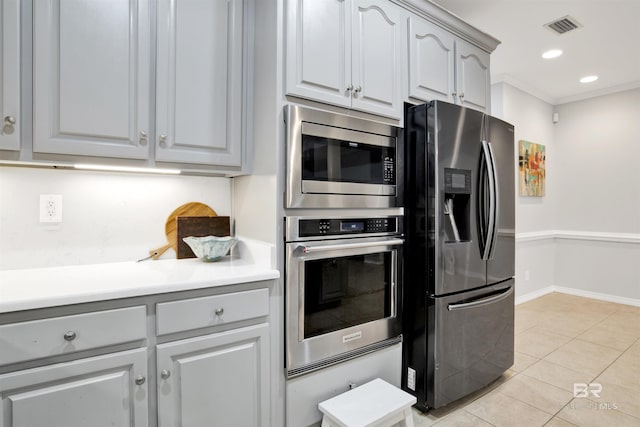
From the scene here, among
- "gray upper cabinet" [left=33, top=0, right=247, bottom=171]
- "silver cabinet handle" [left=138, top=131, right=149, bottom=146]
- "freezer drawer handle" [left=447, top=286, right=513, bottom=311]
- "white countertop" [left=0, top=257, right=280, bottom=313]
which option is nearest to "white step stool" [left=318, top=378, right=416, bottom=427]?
"freezer drawer handle" [left=447, top=286, right=513, bottom=311]

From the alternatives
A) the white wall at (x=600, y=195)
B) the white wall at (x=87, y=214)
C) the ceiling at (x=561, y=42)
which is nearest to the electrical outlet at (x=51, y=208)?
the white wall at (x=87, y=214)

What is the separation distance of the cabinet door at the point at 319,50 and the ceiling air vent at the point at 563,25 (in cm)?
203

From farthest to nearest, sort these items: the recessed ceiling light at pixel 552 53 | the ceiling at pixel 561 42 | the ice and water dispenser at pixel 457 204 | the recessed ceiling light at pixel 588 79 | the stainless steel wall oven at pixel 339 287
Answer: the recessed ceiling light at pixel 588 79, the recessed ceiling light at pixel 552 53, the ceiling at pixel 561 42, the ice and water dispenser at pixel 457 204, the stainless steel wall oven at pixel 339 287

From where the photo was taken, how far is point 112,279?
4.60 feet

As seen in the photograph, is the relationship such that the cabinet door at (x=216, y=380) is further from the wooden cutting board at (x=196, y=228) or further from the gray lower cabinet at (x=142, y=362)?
the wooden cutting board at (x=196, y=228)

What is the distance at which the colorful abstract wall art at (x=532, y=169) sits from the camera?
414 centimetres

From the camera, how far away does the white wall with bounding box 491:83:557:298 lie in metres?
4.02

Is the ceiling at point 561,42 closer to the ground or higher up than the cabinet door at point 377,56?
higher up

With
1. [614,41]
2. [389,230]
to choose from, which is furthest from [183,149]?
[614,41]

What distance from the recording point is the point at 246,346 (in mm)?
1510

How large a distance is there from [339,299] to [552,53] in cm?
329

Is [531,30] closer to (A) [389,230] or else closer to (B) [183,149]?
(A) [389,230]

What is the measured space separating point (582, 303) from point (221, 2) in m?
4.98

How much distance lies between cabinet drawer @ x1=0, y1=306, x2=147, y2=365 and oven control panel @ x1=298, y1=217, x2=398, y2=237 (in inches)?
29.9
